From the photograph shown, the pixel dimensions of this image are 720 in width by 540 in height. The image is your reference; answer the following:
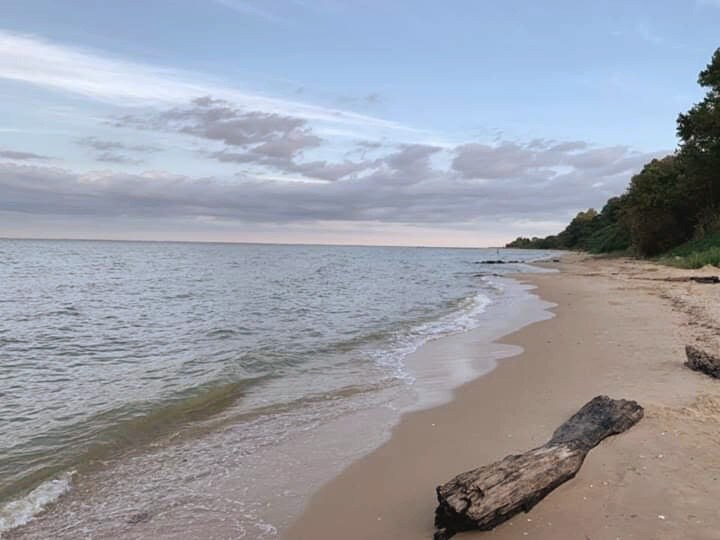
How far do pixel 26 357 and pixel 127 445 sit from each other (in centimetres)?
673

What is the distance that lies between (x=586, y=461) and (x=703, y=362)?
4436 millimetres

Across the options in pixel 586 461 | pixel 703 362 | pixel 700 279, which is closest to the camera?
pixel 586 461

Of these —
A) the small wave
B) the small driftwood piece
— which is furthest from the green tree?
the small wave

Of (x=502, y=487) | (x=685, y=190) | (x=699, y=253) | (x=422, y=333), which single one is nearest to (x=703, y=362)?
(x=502, y=487)

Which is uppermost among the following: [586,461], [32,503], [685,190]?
[685,190]

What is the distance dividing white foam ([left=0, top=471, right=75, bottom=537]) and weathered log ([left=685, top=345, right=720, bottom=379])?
8658mm

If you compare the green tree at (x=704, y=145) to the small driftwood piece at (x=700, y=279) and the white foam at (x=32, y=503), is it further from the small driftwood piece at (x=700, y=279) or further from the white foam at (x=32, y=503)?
the white foam at (x=32, y=503)

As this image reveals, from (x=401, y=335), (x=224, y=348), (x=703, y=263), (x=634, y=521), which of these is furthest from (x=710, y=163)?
(x=634, y=521)

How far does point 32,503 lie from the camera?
520 cm

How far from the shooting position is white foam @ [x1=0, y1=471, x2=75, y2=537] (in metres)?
4.85

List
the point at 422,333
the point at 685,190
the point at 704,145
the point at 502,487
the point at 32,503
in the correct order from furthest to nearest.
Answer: the point at 685,190
the point at 704,145
the point at 422,333
the point at 32,503
the point at 502,487

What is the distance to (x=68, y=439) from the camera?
22.8 feet

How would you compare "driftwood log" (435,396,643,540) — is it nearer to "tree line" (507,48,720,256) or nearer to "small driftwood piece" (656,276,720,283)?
"small driftwood piece" (656,276,720,283)

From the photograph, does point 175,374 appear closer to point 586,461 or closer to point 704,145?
point 586,461
